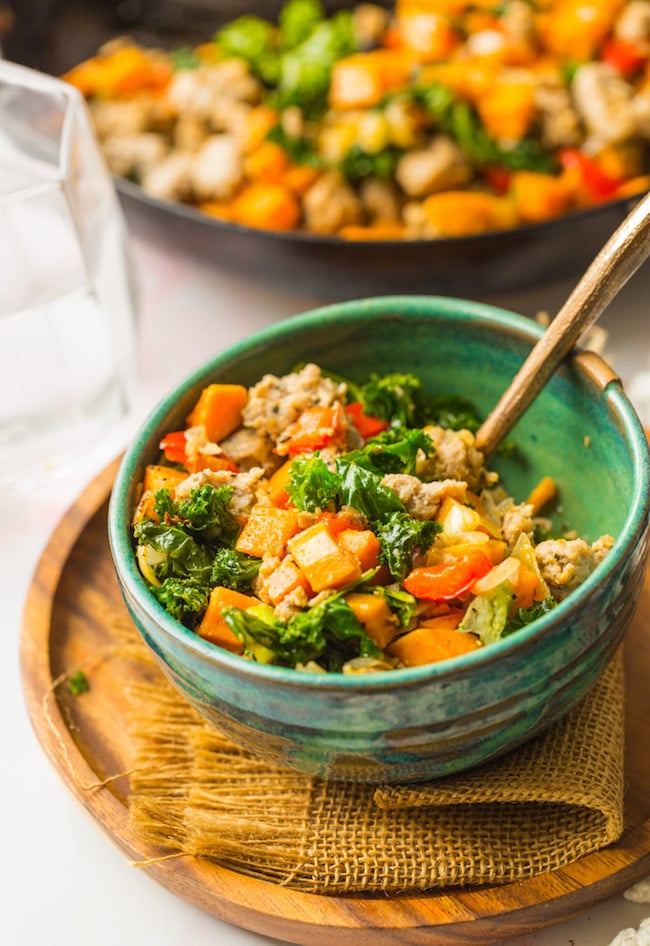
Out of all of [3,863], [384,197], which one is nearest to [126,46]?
[384,197]

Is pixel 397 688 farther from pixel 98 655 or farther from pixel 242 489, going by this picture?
pixel 98 655

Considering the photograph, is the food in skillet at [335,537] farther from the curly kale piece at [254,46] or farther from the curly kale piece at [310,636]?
the curly kale piece at [254,46]

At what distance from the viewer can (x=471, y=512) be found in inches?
81.8

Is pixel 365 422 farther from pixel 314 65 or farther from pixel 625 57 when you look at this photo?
pixel 625 57

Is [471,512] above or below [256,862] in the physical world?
above

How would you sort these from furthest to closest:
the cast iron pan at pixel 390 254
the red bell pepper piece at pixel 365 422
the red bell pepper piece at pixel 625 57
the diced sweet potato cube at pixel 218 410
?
the red bell pepper piece at pixel 625 57 → the cast iron pan at pixel 390 254 → the red bell pepper piece at pixel 365 422 → the diced sweet potato cube at pixel 218 410

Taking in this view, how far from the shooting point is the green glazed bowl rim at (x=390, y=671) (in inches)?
→ 66.4

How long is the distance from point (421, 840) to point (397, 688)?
44cm

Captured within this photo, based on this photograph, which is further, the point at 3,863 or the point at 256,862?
the point at 3,863

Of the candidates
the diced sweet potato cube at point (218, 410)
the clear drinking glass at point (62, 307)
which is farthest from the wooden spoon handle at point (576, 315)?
the clear drinking glass at point (62, 307)

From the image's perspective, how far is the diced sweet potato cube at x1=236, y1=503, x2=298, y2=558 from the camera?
2051 mm

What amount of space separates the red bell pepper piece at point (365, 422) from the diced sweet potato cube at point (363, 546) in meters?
0.46

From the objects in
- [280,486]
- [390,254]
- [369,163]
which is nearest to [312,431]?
[280,486]

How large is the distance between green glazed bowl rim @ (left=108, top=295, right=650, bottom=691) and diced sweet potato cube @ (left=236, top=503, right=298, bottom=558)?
225mm
